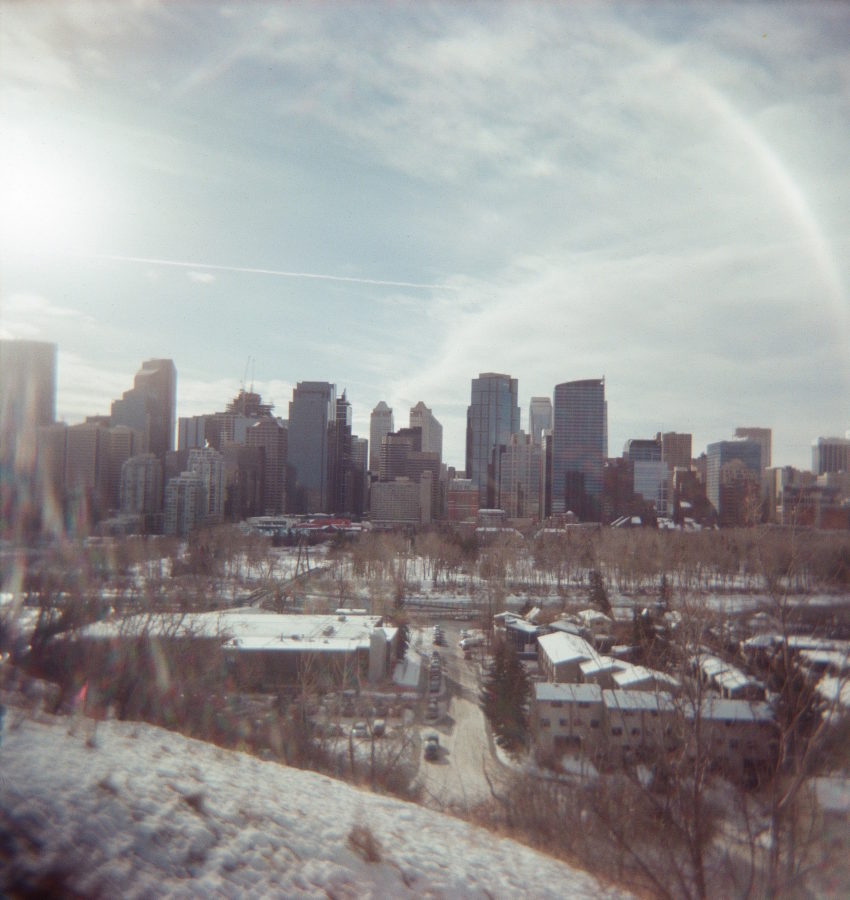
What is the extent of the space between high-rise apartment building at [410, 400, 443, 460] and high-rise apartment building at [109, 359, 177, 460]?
2795 cm

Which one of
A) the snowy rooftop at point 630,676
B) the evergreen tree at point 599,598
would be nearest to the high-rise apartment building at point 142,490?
the evergreen tree at point 599,598

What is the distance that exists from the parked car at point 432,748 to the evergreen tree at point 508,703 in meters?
0.68

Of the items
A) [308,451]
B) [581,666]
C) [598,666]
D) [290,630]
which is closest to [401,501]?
[308,451]

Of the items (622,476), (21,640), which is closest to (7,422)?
(21,640)

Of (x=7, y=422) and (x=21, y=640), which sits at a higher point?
(x=7, y=422)

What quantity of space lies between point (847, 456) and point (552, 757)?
39.5 feet

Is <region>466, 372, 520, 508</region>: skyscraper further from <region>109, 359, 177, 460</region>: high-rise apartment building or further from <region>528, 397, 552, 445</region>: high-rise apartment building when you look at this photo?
<region>109, 359, 177, 460</region>: high-rise apartment building

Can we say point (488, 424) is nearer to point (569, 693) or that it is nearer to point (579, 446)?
point (579, 446)

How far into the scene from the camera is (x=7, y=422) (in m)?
16.2

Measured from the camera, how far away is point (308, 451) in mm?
45062

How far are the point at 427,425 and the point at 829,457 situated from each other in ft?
164

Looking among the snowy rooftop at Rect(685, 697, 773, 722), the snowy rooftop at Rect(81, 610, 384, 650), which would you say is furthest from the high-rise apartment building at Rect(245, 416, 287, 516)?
the snowy rooftop at Rect(685, 697, 773, 722)

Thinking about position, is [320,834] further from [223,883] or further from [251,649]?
[251,649]

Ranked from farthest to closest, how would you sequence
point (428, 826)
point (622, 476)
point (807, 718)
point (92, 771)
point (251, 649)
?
point (622, 476), point (251, 649), point (807, 718), point (428, 826), point (92, 771)
